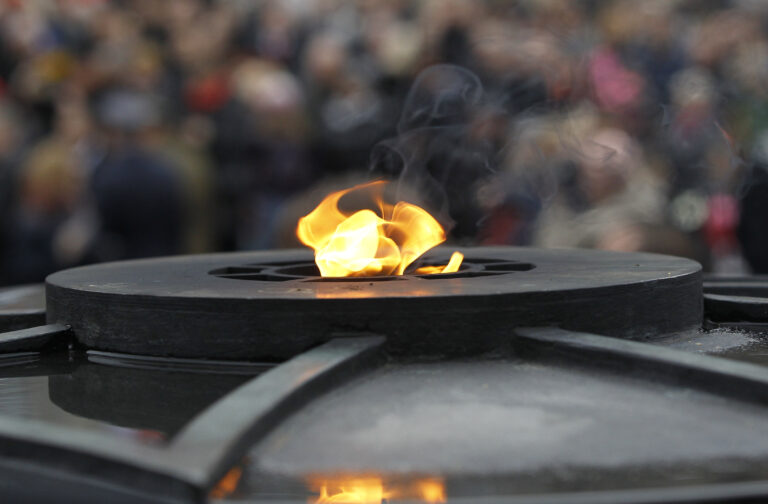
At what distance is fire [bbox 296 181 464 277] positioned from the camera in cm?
430

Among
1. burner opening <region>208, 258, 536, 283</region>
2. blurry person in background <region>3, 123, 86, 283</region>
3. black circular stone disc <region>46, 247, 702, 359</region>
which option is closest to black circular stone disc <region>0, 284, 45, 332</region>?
black circular stone disc <region>46, 247, 702, 359</region>

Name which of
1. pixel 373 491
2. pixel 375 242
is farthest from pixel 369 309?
pixel 375 242

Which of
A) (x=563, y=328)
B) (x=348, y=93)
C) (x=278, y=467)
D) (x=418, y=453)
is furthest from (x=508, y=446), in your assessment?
(x=348, y=93)

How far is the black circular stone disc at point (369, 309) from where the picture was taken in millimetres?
3201

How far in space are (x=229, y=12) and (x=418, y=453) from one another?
7.40m

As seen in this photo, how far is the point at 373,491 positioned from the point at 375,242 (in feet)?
6.86

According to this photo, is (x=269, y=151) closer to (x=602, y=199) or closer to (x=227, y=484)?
(x=602, y=199)

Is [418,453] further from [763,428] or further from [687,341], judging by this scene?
[687,341]

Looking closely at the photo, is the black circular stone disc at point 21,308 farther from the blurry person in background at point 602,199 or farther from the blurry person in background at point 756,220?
the blurry person in background at point 756,220

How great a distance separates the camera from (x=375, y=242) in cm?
433

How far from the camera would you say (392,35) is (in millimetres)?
8586

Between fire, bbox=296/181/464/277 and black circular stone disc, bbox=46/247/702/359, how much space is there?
34cm

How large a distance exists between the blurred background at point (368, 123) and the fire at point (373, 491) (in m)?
4.00

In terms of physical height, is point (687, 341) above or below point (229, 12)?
below
